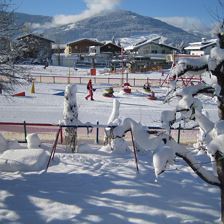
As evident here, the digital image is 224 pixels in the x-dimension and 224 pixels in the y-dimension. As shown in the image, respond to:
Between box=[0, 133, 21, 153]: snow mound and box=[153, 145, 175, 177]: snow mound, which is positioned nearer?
box=[153, 145, 175, 177]: snow mound

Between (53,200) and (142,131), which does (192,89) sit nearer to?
(142,131)

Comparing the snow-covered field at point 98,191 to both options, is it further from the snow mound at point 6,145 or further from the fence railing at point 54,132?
the fence railing at point 54,132

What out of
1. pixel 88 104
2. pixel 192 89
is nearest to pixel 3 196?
pixel 192 89

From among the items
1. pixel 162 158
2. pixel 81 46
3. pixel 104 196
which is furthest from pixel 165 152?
pixel 81 46

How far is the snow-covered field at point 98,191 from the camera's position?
8.60 meters

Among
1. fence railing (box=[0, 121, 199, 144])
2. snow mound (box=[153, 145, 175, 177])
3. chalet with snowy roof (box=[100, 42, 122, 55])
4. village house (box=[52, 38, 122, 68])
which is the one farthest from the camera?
chalet with snowy roof (box=[100, 42, 122, 55])

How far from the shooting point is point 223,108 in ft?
23.6

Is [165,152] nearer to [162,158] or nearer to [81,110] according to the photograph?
[162,158]

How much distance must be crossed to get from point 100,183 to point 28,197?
6.84ft

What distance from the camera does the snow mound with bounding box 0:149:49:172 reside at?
1158cm

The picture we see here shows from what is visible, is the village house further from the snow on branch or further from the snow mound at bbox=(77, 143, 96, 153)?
the snow on branch

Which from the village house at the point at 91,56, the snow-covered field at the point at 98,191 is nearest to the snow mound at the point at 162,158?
the snow-covered field at the point at 98,191

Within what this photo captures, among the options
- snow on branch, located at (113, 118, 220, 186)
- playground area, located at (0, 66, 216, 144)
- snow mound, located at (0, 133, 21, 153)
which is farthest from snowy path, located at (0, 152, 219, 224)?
playground area, located at (0, 66, 216, 144)

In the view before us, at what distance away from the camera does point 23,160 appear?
11781 mm
